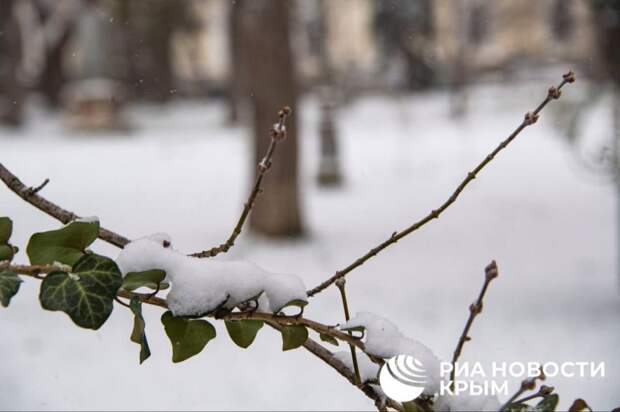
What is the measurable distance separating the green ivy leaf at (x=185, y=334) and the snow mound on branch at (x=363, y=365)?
0.32 ft

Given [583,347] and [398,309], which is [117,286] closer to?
[583,347]

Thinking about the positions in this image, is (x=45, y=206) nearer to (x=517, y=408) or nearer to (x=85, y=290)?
(x=85, y=290)

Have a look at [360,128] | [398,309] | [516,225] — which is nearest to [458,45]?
[360,128]

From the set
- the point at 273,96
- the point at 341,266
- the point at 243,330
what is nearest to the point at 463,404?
the point at 243,330

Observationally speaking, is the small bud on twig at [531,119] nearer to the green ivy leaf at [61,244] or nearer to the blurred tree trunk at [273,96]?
the green ivy leaf at [61,244]

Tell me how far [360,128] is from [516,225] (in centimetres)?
884

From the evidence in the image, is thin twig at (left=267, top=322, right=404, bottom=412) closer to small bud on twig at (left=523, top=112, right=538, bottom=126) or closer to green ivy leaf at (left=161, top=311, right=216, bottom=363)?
green ivy leaf at (left=161, top=311, right=216, bottom=363)

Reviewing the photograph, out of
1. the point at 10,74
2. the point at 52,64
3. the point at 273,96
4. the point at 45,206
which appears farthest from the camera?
the point at 52,64

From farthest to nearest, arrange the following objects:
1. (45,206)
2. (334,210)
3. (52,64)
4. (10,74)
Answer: (52,64) < (334,210) < (10,74) < (45,206)

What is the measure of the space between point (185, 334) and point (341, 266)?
6.03ft

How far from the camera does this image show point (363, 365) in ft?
1.68

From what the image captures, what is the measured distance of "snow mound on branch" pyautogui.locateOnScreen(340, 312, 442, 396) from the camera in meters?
0.47

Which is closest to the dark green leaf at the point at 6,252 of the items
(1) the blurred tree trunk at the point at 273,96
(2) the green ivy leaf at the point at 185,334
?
(2) the green ivy leaf at the point at 185,334

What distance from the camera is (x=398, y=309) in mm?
1838
